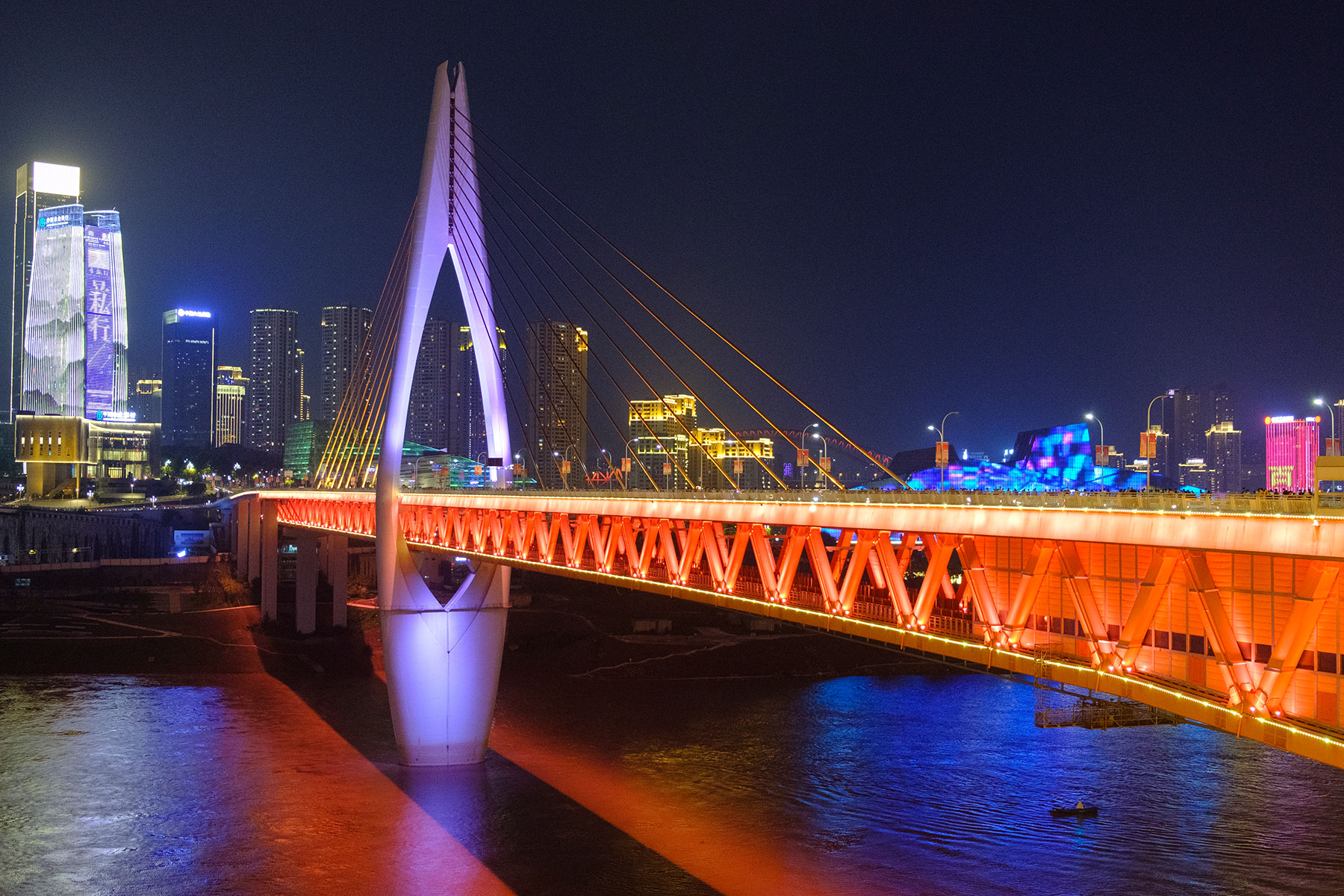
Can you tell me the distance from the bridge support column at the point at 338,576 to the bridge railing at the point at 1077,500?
44910mm

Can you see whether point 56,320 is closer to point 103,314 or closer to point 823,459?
point 103,314

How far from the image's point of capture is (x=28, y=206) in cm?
13862

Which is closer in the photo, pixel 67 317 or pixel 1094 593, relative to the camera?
pixel 1094 593

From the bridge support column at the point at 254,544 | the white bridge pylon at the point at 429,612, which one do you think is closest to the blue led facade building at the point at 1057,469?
the white bridge pylon at the point at 429,612

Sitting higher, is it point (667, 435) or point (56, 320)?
point (56, 320)

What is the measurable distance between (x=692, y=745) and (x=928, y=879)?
15115mm

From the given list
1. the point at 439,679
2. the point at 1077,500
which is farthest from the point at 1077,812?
the point at 439,679

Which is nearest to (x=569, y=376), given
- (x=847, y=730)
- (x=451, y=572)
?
(x=451, y=572)

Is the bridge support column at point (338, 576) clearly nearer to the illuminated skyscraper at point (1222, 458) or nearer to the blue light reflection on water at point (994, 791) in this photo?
the blue light reflection on water at point (994, 791)

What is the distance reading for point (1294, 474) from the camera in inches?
1136

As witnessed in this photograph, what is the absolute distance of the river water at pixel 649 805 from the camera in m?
23.8

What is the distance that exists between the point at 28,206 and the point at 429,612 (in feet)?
431

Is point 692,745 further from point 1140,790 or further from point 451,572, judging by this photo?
point 451,572

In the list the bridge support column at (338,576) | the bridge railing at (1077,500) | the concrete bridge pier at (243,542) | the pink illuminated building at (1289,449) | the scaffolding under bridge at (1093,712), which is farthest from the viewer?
the concrete bridge pier at (243,542)
